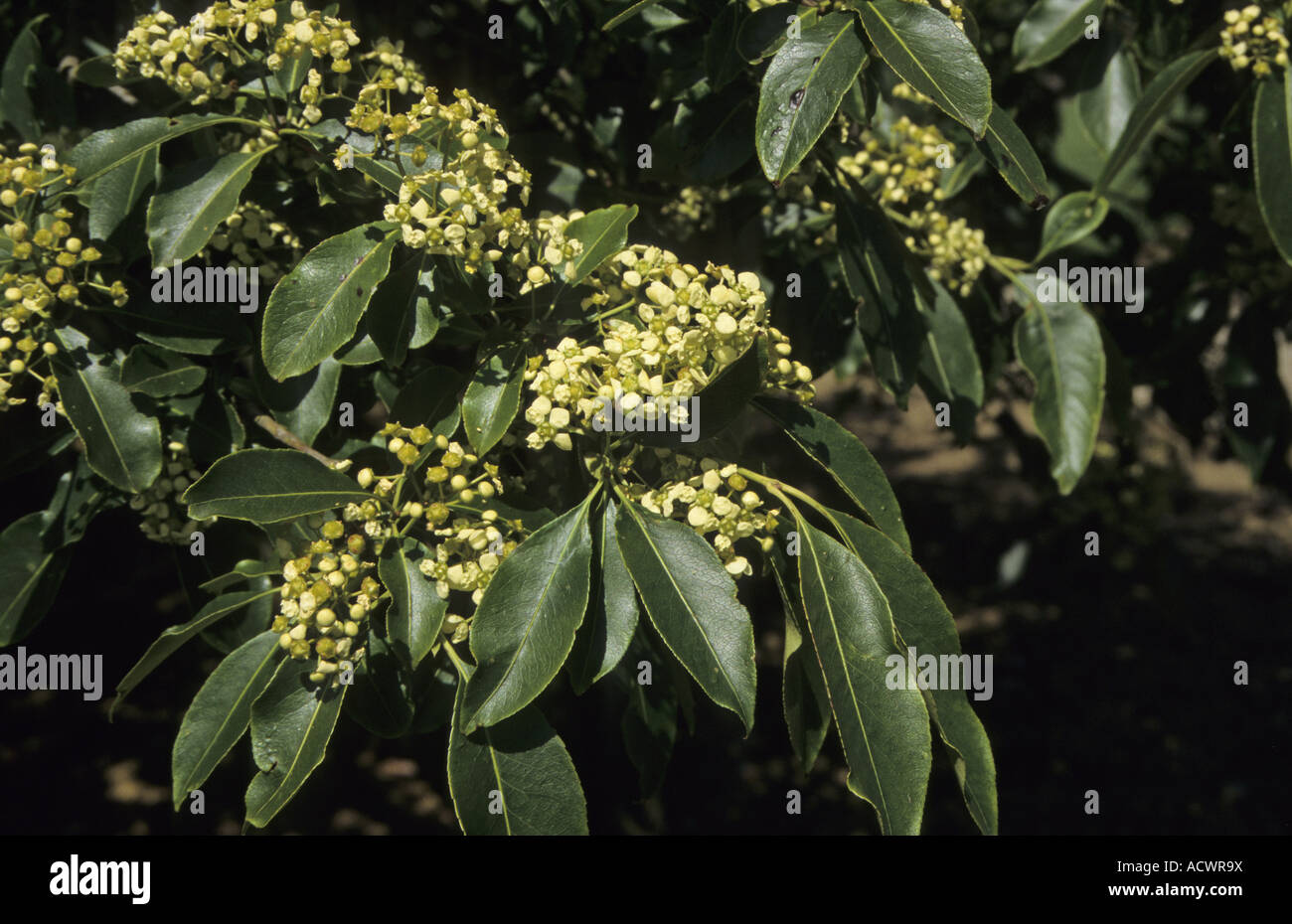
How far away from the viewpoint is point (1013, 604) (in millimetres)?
7016

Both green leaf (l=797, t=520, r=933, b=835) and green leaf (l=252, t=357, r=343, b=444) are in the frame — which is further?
green leaf (l=252, t=357, r=343, b=444)

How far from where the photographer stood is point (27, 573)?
2.04 meters

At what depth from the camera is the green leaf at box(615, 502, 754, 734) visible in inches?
56.7

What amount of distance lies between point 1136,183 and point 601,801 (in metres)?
2.77

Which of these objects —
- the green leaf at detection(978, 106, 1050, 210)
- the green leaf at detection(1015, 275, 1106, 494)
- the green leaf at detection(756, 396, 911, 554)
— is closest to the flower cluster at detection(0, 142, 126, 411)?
the green leaf at detection(756, 396, 911, 554)

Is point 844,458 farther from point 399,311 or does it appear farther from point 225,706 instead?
point 225,706

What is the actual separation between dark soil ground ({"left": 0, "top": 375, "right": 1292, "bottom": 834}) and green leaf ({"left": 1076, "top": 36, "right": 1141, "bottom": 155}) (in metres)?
1.46

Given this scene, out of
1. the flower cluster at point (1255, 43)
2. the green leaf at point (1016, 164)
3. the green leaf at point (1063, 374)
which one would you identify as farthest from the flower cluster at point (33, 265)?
Answer: the flower cluster at point (1255, 43)

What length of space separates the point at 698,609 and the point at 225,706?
0.77 metres

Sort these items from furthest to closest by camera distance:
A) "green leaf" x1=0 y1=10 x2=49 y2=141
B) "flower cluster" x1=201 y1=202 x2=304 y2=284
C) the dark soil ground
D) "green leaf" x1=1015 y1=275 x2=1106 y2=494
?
1. the dark soil ground
2. "green leaf" x1=1015 y1=275 x2=1106 y2=494
3. "green leaf" x1=0 y1=10 x2=49 y2=141
4. "flower cluster" x1=201 y1=202 x2=304 y2=284

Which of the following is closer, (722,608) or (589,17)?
(722,608)

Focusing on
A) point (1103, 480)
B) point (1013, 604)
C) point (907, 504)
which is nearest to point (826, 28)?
point (1103, 480)

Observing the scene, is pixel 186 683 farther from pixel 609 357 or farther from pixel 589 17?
pixel 609 357

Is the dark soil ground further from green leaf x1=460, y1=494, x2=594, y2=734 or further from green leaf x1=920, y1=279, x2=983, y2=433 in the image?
green leaf x1=460, y1=494, x2=594, y2=734
